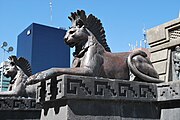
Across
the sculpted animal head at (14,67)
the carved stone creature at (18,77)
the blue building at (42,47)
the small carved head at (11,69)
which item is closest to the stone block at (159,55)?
the carved stone creature at (18,77)

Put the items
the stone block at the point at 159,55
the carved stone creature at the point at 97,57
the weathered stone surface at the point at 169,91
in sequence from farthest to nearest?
Answer: the stone block at the point at 159,55 < the carved stone creature at the point at 97,57 < the weathered stone surface at the point at 169,91

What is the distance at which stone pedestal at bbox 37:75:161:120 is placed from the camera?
367cm

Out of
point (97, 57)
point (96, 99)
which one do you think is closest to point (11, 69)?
point (97, 57)

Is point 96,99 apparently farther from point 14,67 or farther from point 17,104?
point 14,67

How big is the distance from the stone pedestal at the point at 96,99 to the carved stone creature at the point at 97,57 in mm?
431

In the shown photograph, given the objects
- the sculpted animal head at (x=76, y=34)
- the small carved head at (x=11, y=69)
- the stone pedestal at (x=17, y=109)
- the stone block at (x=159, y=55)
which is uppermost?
the sculpted animal head at (x=76, y=34)

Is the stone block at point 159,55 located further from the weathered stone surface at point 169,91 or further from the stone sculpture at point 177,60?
the weathered stone surface at point 169,91

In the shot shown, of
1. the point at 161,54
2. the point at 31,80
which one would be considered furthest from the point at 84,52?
the point at 161,54

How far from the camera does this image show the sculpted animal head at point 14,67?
808 centimetres

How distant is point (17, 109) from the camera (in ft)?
22.7

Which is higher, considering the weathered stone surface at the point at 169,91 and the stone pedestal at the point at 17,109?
the weathered stone surface at the point at 169,91

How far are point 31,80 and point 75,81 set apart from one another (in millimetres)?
836

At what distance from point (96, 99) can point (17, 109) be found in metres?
3.65

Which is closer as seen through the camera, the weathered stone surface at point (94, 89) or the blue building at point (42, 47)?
the weathered stone surface at point (94, 89)
